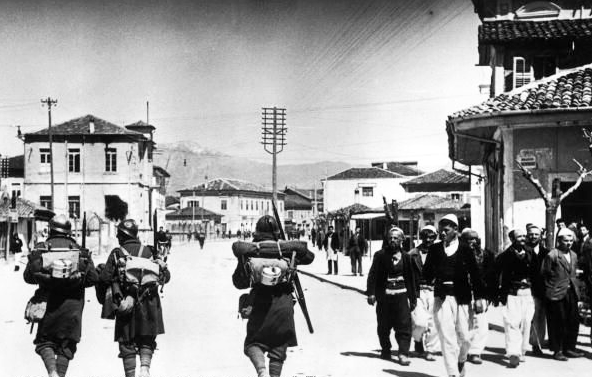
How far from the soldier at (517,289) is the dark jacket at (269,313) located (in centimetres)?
314

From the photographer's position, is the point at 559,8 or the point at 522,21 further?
the point at 559,8

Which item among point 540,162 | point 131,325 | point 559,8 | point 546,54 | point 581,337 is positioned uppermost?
point 559,8

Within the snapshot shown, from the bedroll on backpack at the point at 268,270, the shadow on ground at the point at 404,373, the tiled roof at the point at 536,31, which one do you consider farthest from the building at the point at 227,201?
the bedroll on backpack at the point at 268,270

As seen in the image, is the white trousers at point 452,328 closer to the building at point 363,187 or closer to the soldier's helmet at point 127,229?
the soldier's helmet at point 127,229

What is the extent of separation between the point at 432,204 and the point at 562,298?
38.6m

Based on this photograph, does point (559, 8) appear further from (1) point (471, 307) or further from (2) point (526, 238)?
(1) point (471, 307)

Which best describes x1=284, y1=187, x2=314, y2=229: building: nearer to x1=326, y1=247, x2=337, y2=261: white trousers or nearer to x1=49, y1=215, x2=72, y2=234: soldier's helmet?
x1=326, y1=247, x2=337, y2=261: white trousers

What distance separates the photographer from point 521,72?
64.6 feet

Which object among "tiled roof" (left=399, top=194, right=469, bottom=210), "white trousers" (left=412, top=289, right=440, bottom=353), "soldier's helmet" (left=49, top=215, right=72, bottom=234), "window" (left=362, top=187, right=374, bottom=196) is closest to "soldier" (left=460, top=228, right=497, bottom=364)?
"white trousers" (left=412, top=289, right=440, bottom=353)

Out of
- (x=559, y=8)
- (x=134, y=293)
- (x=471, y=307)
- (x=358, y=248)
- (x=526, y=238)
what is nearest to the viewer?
(x=134, y=293)

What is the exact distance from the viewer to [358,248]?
25.1 meters

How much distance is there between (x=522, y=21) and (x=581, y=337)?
11.6 meters

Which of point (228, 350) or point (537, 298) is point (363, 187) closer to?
point (537, 298)

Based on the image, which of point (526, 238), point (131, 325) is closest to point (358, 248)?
point (526, 238)
